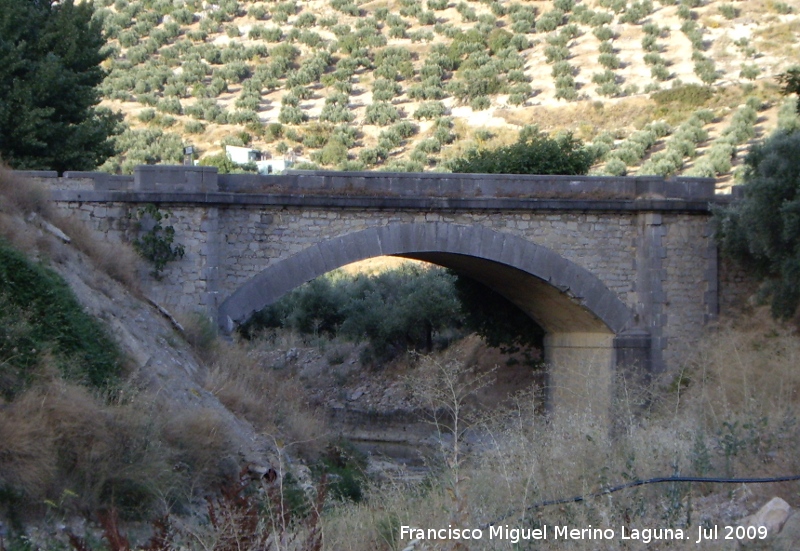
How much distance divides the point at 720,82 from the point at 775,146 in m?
26.2

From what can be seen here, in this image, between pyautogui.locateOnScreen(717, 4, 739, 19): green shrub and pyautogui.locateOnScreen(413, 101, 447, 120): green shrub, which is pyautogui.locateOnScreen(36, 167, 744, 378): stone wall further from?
pyautogui.locateOnScreen(717, 4, 739, 19): green shrub

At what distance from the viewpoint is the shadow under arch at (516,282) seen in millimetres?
15188

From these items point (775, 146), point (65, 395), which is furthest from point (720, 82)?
point (65, 395)

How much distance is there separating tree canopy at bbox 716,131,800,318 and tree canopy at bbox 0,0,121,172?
1255 cm

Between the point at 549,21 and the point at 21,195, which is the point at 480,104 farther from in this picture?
the point at 21,195

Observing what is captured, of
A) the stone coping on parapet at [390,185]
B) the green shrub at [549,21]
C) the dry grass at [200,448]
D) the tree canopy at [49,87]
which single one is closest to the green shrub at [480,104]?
the green shrub at [549,21]

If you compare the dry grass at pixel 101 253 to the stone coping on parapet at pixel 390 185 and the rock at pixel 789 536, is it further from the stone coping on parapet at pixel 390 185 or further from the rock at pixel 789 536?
the rock at pixel 789 536

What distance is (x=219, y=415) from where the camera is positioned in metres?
9.79

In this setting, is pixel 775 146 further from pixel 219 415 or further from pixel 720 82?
pixel 720 82

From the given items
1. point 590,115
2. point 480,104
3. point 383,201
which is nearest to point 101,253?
point 383,201

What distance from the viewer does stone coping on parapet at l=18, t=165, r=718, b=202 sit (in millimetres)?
A: 14836

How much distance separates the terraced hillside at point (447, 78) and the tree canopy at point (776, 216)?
15369 mm

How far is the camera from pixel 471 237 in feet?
52.9

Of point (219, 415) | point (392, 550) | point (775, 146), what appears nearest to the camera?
point (392, 550)
